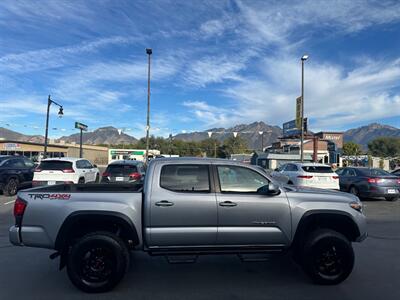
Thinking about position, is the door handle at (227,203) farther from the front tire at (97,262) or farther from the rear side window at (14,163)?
the rear side window at (14,163)

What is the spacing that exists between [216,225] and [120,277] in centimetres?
149

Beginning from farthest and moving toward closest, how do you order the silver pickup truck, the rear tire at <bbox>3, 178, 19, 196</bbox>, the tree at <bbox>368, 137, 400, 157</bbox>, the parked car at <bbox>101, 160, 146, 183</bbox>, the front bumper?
the tree at <bbox>368, 137, 400, 157</bbox> → the rear tire at <bbox>3, 178, 19, 196</bbox> → the parked car at <bbox>101, 160, 146, 183</bbox> → the front bumper → the silver pickup truck

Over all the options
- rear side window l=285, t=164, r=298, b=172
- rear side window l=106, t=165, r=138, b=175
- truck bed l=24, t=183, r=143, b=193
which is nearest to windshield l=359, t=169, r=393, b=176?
rear side window l=285, t=164, r=298, b=172

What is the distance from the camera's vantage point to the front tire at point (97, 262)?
472 centimetres

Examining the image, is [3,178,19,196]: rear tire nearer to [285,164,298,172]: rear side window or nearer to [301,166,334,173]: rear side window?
[285,164,298,172]: rear side window

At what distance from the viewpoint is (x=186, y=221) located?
4906mm

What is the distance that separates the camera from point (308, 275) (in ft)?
17.1

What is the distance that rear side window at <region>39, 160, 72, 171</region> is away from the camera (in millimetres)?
13531

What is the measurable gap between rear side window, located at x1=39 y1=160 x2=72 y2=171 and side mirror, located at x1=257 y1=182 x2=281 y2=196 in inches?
414

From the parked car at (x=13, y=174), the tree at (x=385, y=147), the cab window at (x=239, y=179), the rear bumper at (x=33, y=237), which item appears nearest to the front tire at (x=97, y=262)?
the rear bumper at (x=33, y=237)

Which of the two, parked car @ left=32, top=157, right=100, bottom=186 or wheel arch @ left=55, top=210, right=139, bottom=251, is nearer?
wheel arch @ left=55, top=210, right=139, bottom=251

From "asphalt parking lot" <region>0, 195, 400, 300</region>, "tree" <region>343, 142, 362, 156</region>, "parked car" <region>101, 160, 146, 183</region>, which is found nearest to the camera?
"asphalt parking lot" <region>0, 195, 400, 300</region>

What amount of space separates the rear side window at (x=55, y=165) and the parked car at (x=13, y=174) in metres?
2.29

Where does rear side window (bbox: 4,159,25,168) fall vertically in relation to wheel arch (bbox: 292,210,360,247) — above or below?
above
